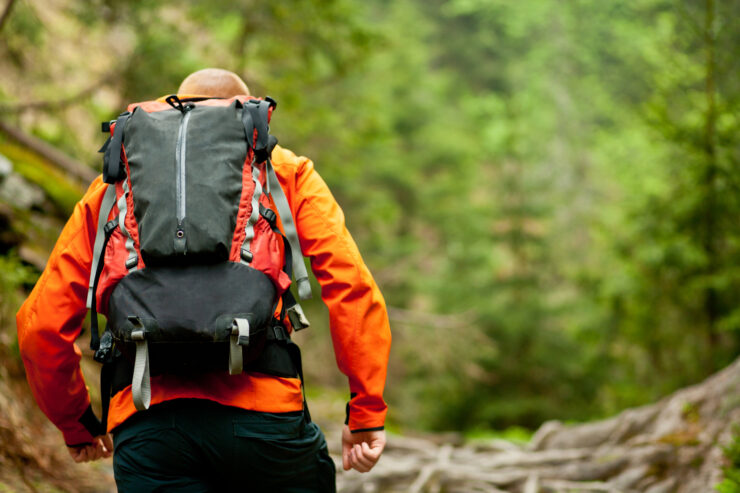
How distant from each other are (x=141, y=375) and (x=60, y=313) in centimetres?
49

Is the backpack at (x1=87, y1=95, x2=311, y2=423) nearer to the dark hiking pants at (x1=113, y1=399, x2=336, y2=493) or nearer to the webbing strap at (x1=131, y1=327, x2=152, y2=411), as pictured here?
the webbing strap at (x1=131, y1=327, x2=152, y2=411)

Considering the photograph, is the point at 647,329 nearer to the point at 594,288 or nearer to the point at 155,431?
the point at 594,288

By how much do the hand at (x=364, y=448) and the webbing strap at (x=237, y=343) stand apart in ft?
1.94

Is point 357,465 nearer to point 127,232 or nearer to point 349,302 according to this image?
point 349,302

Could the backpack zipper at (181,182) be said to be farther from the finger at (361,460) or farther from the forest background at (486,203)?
the forest background at (486,203)

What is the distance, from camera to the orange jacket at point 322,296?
2.26 metres

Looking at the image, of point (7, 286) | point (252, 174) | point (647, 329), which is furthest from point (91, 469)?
point (647, 329)

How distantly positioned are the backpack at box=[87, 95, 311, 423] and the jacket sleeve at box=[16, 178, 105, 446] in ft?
0.35

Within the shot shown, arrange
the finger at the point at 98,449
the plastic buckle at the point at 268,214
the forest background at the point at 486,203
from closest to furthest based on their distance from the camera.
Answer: the plastic buckle at the point at 268,214, the finger at the point at 98,449, the forest background at the point at 486,203

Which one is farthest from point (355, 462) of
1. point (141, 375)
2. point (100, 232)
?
point (100, 232)

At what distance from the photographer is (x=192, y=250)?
6.59 ft

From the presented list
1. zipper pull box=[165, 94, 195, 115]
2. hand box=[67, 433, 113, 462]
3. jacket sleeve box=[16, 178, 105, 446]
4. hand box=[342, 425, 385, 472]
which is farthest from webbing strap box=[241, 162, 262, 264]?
hand box=[67, 433, 113, 462]

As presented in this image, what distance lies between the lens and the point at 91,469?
450 cm

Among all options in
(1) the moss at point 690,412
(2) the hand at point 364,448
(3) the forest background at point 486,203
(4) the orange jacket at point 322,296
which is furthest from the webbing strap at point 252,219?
(1) the moss at point 690,412
